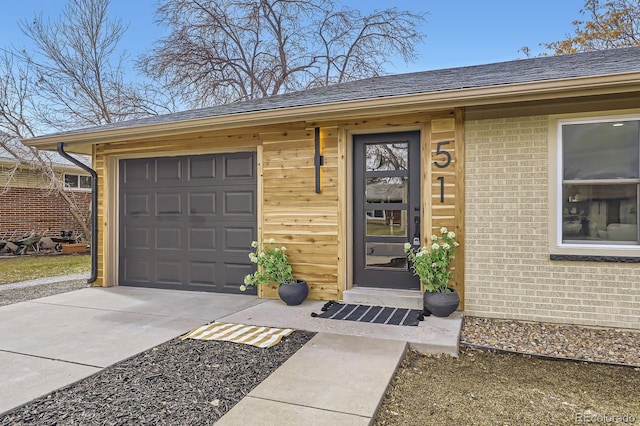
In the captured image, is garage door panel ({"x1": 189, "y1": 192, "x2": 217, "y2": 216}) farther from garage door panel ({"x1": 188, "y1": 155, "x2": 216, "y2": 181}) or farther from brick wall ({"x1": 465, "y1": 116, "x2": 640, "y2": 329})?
brick wall ({"x1": 465, "y1": 116, "x2": 640, "y2": 329})

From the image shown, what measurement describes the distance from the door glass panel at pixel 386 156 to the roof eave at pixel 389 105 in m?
0.59

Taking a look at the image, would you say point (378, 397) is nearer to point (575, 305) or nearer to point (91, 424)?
point (91, 424)

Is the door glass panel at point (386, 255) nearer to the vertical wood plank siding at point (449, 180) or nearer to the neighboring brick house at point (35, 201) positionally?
the vertical wood plank siding at point (449, 180)

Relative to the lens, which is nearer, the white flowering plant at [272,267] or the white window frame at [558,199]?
the white window frame at [558,199]

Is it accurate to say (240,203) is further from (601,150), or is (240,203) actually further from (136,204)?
(601,150)

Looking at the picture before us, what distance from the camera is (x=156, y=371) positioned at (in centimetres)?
295

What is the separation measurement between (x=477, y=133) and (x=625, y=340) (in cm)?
241

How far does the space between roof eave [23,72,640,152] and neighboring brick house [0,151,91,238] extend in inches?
339

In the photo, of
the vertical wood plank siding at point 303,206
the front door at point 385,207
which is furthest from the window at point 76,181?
the front door at point 385,207

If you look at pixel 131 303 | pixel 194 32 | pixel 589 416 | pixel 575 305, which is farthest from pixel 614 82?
pixel 194 32

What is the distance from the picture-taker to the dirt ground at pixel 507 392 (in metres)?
2.37

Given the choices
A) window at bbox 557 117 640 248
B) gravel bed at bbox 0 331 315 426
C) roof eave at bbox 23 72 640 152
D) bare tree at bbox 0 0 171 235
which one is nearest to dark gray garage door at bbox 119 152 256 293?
roof eave at bbox 23 72 640 152

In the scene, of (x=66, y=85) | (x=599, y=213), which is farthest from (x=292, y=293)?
(x=66, y=85)

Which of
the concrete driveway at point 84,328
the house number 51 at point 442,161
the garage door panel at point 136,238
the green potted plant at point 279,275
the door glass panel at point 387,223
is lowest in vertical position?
the concrete driveway at point 84,328
